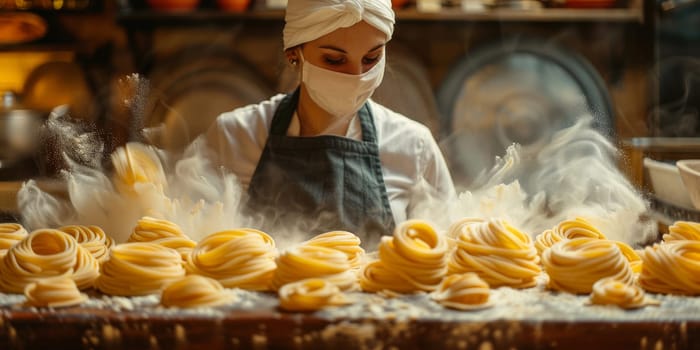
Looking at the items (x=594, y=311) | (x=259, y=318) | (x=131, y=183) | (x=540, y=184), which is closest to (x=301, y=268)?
(x=259, y=318)

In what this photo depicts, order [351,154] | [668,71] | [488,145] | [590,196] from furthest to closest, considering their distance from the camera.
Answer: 1. [668,71]
2. [488,145]
3. [351,154]
4. [590,196]

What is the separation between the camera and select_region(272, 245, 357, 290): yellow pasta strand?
5.28 feet

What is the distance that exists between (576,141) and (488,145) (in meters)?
1.57

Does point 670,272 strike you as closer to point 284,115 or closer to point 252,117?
point 284,115

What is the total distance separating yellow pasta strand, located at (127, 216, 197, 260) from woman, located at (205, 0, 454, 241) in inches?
24.9

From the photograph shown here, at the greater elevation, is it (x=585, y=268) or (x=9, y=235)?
(x=9, y=235)

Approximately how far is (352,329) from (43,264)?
0.77 m

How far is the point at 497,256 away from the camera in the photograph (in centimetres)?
167

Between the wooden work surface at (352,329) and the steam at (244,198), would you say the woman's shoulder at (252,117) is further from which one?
the wooden work surface at (352,329)

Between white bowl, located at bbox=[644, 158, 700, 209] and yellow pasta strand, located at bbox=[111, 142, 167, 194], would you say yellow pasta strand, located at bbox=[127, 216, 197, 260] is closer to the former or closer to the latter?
yellow pasta strand, located at bbox=[111, 142, 167, 194]

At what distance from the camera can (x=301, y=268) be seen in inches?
63.3

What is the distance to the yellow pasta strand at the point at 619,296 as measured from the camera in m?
1.50

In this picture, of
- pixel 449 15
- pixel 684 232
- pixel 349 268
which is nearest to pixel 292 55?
pixel 349 268

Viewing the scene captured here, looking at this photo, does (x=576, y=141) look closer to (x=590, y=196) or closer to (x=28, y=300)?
(x=590, y=196)
